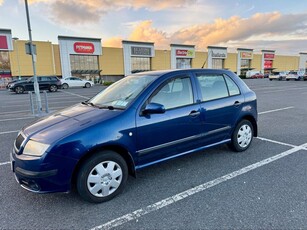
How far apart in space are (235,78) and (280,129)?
267cm

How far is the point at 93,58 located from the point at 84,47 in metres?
3.73

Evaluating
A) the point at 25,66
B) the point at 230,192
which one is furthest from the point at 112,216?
the point at 25,66

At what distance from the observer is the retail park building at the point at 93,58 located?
33.6 meters

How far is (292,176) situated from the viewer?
3234 millimetres

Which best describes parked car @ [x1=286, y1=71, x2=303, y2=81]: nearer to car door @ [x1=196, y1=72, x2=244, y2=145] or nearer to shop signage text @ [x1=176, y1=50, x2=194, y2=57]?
shop signage text @ [x1=176, y1=50, x2=194, y2=57]

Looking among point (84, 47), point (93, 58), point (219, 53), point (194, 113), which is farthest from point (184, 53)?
point (194, 113)

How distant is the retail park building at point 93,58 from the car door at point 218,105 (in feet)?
80.0

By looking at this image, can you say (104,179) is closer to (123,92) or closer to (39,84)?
(123,92)

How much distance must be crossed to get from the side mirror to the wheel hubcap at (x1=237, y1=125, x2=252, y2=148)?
2112 mm

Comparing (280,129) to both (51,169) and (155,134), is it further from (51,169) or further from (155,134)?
(51,169)

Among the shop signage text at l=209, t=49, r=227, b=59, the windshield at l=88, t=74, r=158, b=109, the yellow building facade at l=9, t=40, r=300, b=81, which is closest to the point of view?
the windshield at l=88, t=74, r=158, b=109

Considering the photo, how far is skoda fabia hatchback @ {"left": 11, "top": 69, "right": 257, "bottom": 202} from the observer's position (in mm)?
2406

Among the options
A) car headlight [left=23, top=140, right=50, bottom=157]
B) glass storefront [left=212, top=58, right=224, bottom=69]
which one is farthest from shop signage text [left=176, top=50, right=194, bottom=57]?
car headlight [left=23, top=140, right=50, bottom=157]

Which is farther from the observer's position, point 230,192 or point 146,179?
point 146,179
